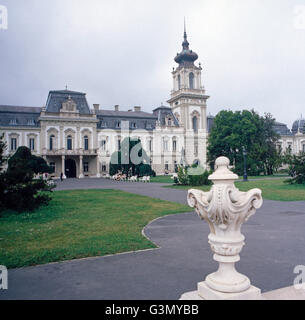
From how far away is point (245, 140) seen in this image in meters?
47.9

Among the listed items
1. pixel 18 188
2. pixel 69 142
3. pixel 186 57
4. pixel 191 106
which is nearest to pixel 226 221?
pixel 18 188

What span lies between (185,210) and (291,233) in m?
4.98

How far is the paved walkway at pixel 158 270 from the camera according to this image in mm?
4316

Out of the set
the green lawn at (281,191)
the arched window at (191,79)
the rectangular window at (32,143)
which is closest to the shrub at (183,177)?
the green lawn at (281,191)

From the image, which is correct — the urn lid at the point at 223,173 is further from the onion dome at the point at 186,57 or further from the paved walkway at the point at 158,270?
the onion dome at the point at 186,57

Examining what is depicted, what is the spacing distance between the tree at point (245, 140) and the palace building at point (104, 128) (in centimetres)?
774

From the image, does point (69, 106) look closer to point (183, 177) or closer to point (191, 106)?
point (191, 106)

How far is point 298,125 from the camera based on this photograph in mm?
80000

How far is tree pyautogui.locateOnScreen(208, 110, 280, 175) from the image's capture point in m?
46.1

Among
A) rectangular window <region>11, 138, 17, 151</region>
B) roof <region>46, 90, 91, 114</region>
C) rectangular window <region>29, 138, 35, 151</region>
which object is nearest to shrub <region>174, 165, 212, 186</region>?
roof <region>46, 90, 91, 114</region>

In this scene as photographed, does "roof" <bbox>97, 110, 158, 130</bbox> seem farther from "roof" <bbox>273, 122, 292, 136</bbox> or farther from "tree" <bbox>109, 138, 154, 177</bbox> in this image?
"roof" <bbox>273, 122, 292, 136</bbox>

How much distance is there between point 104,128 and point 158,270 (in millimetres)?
56242

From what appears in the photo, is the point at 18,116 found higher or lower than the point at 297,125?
lower

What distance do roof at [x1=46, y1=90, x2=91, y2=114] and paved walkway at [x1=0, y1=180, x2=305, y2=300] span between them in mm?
52126
